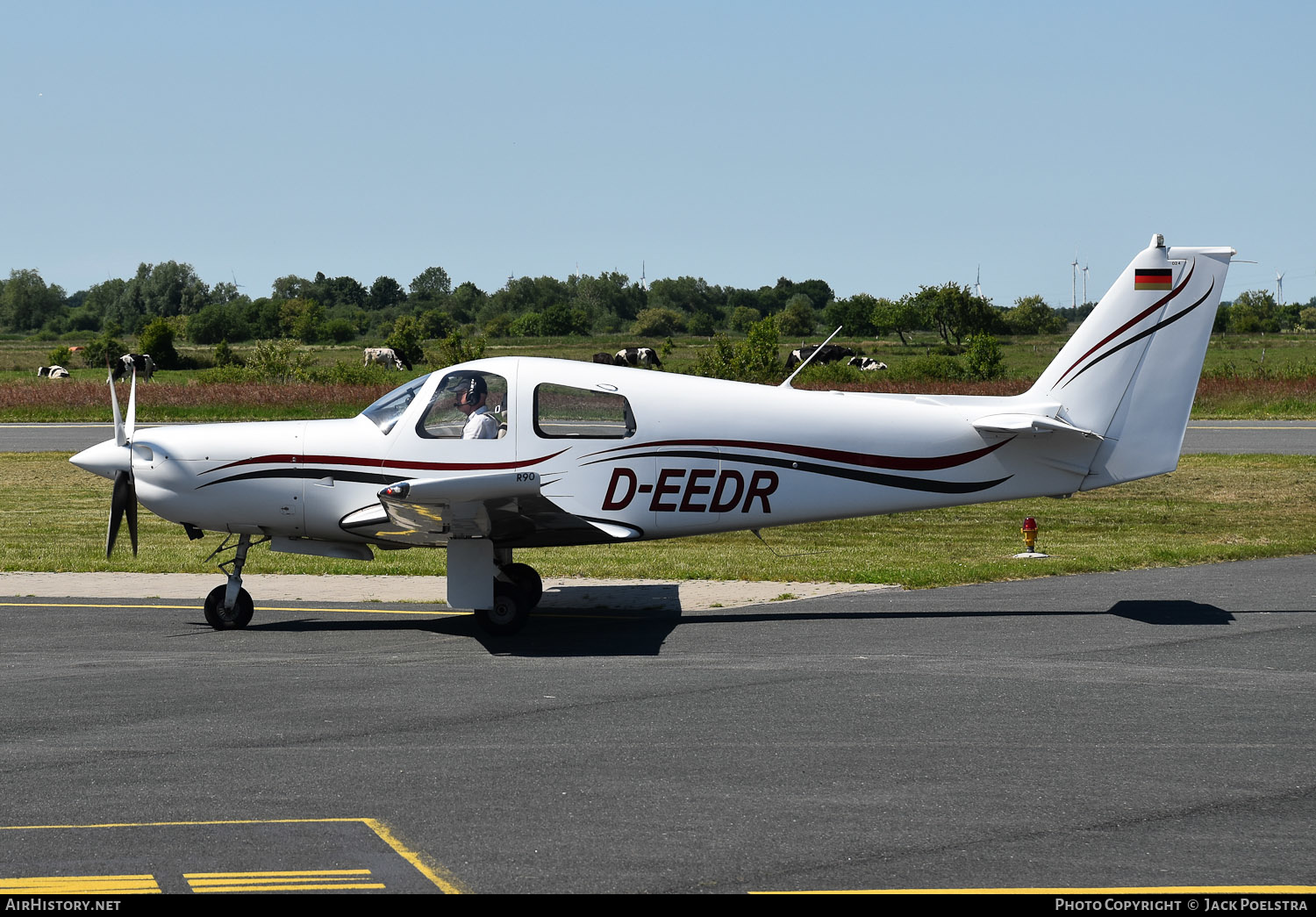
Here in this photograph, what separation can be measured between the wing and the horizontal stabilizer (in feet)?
11.4

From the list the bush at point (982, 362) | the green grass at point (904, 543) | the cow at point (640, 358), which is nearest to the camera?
the green grass at point (904, 543)

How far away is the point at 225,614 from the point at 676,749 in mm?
5849

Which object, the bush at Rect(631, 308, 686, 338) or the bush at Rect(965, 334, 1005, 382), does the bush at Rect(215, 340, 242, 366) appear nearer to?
the bush at Rect(965, 334, 1005, 382)

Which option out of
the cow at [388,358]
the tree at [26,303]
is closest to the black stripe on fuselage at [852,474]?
the cow at [388,358]

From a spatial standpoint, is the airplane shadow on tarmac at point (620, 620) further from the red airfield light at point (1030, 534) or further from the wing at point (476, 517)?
the red airfield light at point (1030, 534)

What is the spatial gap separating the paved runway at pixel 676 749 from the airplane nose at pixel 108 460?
1521 millimetres

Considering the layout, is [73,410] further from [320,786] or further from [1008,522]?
[320,786]

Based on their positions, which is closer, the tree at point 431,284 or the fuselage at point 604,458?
the fuselage at point 604,458

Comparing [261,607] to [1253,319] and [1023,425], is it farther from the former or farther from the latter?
[1253,319]

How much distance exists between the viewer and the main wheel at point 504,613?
10844 mm

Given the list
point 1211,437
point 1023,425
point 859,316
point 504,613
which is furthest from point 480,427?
point 859,316

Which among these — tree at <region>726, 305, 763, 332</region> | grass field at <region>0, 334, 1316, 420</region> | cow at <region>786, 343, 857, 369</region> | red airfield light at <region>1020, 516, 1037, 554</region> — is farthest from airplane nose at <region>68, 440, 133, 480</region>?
tree at <region>726, 305, 763, 332</region>

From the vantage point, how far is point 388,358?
63.5 metres
